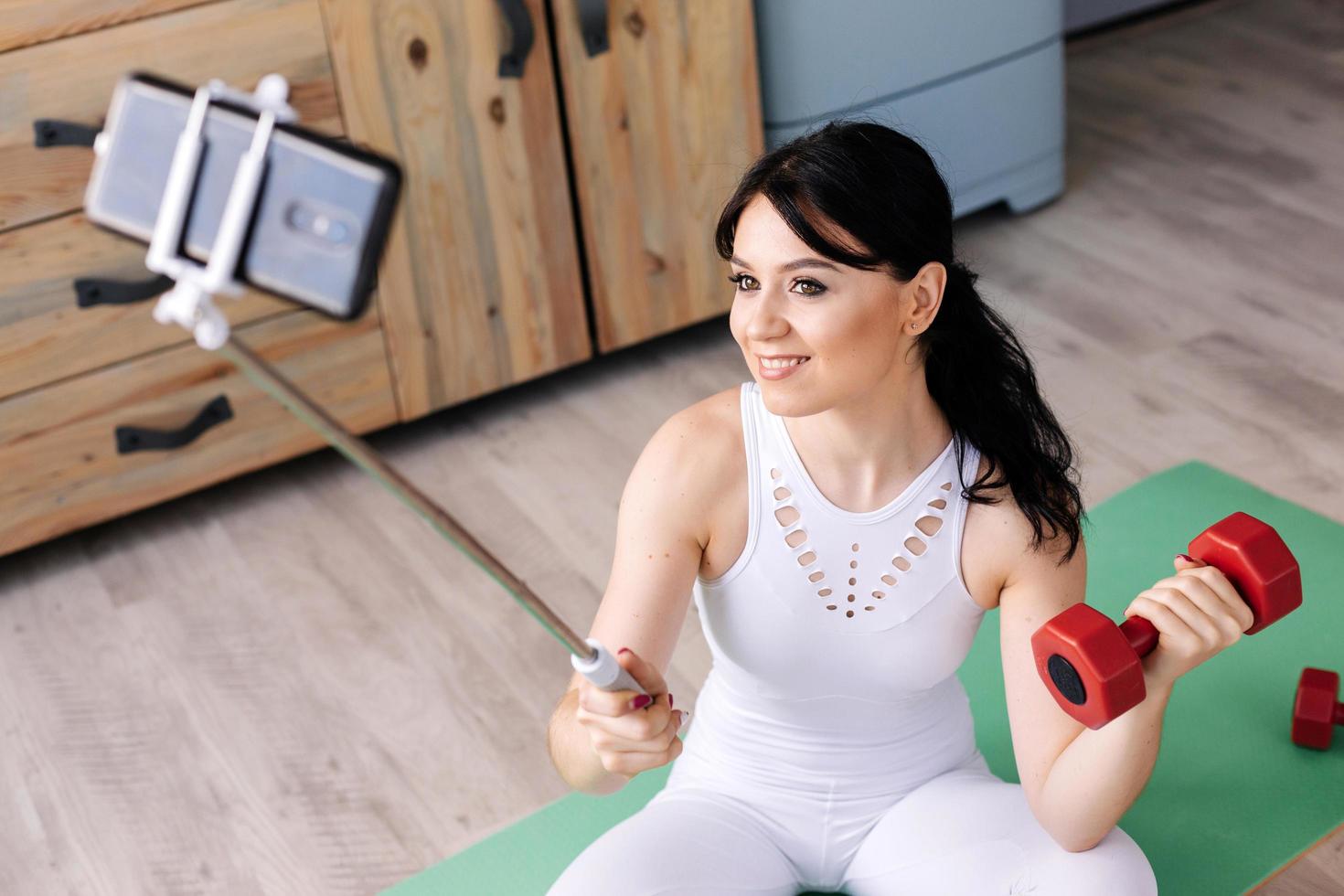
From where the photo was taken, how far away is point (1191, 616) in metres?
1.08

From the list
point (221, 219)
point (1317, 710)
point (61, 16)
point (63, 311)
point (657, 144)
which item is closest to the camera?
point (221, 219)

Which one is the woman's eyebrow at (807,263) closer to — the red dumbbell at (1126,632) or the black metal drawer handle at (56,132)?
the red dumbbell at (1126,632)

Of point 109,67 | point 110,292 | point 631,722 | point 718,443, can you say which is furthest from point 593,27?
point 631,722

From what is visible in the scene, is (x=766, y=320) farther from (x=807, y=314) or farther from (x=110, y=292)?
(x=110, y=292)

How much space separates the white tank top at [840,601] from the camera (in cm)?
131

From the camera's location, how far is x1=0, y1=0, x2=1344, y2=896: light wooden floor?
1.82 meters

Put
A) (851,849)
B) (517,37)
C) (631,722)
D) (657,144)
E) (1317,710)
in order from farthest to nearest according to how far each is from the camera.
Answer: (657,144), (517,37), (1317,710), (851,849), (631,722)

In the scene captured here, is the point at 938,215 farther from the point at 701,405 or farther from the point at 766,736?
the point at 766,736

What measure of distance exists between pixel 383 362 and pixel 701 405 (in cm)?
114

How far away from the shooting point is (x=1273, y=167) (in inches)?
122

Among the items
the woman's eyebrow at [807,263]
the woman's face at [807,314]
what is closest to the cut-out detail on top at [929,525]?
the woman's face at [807,314]

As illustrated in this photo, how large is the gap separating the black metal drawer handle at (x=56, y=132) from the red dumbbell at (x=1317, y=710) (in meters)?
1.63

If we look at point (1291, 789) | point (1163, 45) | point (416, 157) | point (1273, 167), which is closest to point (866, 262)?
point (1291, 789)

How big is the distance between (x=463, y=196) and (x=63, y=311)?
1.98 feet
